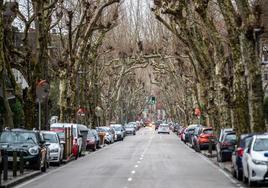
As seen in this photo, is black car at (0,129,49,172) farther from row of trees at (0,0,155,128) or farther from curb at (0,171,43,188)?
row of trees at (0,0,155,128)

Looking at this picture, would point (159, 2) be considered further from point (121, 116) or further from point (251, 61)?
point (121, 116)

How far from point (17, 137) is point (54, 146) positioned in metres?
4.21

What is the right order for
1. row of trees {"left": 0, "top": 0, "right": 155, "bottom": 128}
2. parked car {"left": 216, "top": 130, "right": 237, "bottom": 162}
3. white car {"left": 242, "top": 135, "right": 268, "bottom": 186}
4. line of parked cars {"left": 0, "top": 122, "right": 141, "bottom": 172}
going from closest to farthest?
white car {"left": 242, "top": 135, "right": 268, "bottom": 186} < line of parked cars {"left": 0, "top": 122, "right": 141, "bottom": 172} < parked car {"left": 216, "top": 130, "right": 237, "bottom": 162} < row of trees {"left": 0, "top": 0, "right": 155, "bottom": 128}

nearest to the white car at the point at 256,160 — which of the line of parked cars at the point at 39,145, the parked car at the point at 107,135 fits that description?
the line of parked cars at the point at 39,145

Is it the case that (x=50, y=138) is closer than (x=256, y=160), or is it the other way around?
(x=256, y=160)

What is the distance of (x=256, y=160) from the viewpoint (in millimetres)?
20453

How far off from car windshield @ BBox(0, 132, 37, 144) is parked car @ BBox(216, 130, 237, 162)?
9.87m

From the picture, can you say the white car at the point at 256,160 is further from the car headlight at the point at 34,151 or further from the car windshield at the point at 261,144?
the car headlight at the point at 34,151

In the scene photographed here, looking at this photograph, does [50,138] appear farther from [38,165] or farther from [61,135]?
[38,165]

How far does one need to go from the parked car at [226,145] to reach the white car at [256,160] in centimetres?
1147

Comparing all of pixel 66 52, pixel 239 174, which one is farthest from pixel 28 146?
pixel 66 52

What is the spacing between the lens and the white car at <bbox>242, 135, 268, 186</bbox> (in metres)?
20.2

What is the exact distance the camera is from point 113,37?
3044 inches

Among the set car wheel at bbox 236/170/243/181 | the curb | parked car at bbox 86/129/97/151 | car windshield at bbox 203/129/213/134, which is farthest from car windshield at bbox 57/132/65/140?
car wheel at bbox 236/170/243/181
